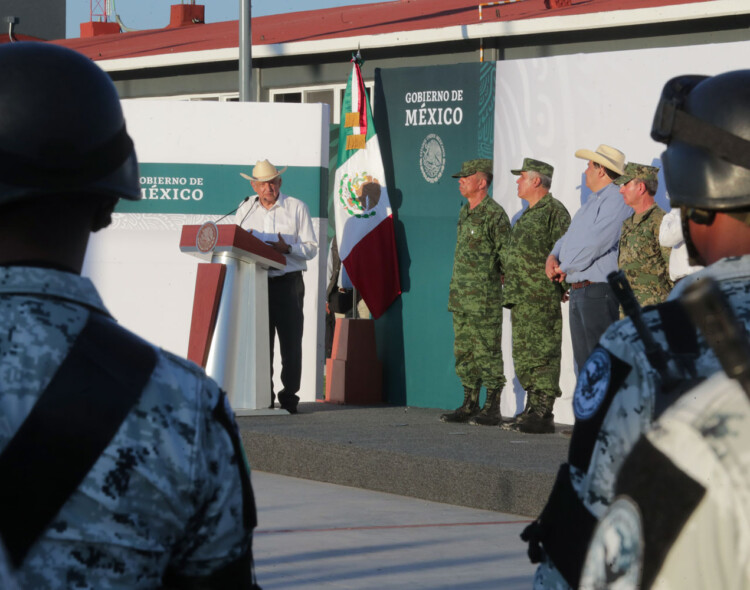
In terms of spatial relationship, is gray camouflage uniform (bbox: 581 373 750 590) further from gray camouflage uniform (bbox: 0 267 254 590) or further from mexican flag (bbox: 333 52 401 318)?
mexican flag (bbox: 333 52 401 318)

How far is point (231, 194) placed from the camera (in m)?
11.0

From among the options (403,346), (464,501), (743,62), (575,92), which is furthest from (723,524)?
(403,346)

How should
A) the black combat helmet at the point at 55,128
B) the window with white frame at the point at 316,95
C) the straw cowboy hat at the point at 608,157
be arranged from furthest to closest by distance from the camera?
the window with white frame at the point at 316,95
the straw cowboy hat at the point at 608,157
the black combat helmet at the point at 55,128

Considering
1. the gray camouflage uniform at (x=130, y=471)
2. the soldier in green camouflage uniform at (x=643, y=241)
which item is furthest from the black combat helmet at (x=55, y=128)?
the soldier in green camouflage uniform at (x=643, y=241)

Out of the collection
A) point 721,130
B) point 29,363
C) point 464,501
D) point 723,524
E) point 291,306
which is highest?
point 721,130

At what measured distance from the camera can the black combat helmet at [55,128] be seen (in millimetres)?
1521

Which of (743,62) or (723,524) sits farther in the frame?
(743,62)

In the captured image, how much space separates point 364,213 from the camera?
10953mm

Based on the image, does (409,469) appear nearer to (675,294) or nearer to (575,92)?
(575,92)

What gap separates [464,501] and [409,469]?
17.2 inches

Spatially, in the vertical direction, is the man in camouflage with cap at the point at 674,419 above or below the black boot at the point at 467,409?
above

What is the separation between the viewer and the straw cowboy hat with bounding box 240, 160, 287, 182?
10.2 m

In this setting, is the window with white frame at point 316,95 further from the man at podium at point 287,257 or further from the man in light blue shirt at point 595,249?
the man in light blue shirt at point 595,249

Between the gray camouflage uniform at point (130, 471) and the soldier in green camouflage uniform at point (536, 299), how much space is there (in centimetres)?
726
